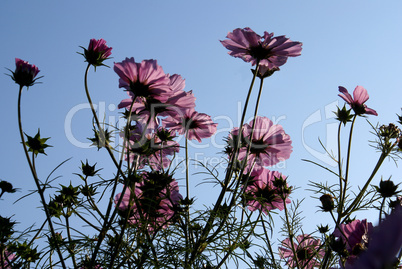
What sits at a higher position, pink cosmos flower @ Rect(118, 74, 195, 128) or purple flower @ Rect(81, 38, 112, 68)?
Answer: purple flower @ Rect(81, 38, 112, 68)

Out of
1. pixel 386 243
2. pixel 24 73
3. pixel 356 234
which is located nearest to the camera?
pixel 386 243

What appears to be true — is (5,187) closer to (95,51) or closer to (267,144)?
(95,51)

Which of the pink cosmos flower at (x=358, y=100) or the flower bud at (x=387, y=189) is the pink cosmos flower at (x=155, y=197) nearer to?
the flower bud at (x=387, y=189)

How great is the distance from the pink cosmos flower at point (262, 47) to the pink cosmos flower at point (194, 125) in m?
0.24

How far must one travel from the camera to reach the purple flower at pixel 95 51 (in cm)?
96

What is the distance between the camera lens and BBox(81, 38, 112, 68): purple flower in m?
0.96

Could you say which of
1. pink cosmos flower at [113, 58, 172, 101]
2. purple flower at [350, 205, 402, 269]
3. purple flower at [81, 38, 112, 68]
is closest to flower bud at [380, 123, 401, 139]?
pink cosmos flower at [113, 58, 172, 101]

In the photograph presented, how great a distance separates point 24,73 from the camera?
989mm

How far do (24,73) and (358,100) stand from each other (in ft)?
3.80

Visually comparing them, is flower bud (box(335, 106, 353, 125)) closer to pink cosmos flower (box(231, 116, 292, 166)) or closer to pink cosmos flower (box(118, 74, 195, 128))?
pink cosmos flower (box(231, 116, 292, 166))

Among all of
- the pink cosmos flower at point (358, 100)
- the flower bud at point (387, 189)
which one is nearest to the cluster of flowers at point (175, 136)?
the pink cosmos flower at point (358, 100)

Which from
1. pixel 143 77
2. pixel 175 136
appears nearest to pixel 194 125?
pixel 175 136

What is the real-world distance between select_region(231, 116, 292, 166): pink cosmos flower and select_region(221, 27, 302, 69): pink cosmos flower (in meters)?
0.21

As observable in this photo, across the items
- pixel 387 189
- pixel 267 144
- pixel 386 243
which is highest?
pixel 267 144
